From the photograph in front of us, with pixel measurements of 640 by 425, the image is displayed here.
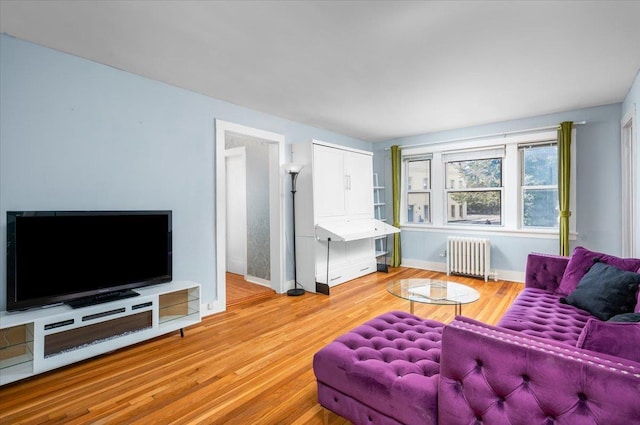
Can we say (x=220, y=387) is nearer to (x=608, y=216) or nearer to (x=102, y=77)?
(x=102, y=77)

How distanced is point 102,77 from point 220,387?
9.35 ft

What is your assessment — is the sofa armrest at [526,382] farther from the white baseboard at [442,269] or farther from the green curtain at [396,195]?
the green curtain at [396,195]

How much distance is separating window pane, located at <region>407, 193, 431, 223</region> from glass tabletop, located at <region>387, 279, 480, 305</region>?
2967 millimetres

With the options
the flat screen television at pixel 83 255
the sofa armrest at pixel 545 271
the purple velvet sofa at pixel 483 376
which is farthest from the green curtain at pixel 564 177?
the flat screen television at pixel 83 255

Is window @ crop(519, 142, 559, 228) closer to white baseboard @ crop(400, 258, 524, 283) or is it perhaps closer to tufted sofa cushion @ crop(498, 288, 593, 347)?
white baseboard @ crop(400, 258, 524, 283)

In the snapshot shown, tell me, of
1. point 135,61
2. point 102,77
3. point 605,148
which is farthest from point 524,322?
point 102,77

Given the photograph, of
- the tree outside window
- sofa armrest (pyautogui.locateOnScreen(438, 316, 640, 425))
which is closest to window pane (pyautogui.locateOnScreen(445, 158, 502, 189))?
the tree outside window

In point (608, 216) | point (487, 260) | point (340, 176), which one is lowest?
point (487, 260)

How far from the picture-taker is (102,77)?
2.85 m

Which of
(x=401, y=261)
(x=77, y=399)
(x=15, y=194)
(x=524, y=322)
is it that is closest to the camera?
(x=77, y=399)

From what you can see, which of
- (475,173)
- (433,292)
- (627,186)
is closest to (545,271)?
(433,292)

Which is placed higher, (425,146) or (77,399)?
(425,146)

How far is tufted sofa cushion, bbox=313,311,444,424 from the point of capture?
1.44 m

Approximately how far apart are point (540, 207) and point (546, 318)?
314cm
